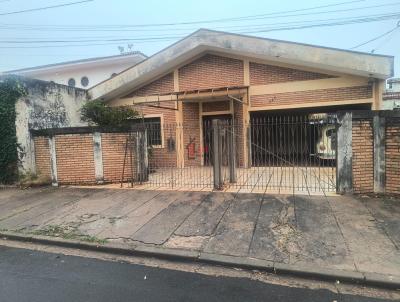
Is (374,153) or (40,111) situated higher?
(40,111)

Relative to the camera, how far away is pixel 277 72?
43.4ft

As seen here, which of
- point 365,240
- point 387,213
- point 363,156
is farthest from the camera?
point 363,156

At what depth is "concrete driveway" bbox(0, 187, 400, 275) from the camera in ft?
16.7

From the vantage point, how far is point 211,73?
14219 millimetres

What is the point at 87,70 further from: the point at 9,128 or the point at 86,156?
the point at 86,156

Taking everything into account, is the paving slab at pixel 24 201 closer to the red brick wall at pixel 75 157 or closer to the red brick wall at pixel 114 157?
the red brick wall at pixel 75 157

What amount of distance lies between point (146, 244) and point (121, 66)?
18.9 m

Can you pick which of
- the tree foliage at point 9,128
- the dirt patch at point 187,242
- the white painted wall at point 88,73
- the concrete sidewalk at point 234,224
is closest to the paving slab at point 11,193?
the concrete sidewalk at point 234,224

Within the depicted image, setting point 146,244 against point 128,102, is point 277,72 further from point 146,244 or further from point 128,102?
point 146,244

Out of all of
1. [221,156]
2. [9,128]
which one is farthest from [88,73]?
[221,156]

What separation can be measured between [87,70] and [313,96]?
15.9 m

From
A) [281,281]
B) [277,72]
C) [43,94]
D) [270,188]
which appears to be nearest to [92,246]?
[281,281]

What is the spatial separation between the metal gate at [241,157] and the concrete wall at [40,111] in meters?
3.22

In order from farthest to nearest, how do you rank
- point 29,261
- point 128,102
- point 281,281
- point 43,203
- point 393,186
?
point 128,102, point 43,203, point 393,186, point 29,261, point 281,281
